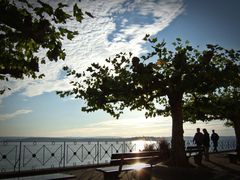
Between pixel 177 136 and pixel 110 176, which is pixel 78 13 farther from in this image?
pixel 177 136

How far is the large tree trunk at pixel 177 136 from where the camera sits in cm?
1409

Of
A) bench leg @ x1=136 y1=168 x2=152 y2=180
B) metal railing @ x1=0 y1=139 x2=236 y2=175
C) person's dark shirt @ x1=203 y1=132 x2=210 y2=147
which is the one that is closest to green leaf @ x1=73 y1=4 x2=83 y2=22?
bench leg @ x1=136 y1=168 x2=152 y2=180

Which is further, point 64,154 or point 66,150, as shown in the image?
point 66,150

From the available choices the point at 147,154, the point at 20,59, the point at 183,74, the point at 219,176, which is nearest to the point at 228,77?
the point at 183,74

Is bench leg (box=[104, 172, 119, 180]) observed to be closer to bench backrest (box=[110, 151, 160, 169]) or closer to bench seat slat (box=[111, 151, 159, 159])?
bench backrest (box=[110, 151, 160, 169])

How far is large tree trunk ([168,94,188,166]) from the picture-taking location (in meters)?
14.1

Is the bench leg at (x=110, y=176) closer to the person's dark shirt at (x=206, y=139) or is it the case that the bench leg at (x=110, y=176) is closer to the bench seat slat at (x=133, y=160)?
the bench seat slat at (x=133, y=160)

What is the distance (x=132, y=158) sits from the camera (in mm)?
9352

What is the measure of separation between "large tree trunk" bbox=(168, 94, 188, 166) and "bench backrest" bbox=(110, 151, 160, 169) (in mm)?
4148

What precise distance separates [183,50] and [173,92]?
2.28 m

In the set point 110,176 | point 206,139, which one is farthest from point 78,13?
point 206,139

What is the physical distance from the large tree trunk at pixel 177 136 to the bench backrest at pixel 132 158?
4148 millimetres

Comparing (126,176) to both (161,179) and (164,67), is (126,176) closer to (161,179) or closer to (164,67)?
(161,179)

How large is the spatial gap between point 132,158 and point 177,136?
5608 millimetres
